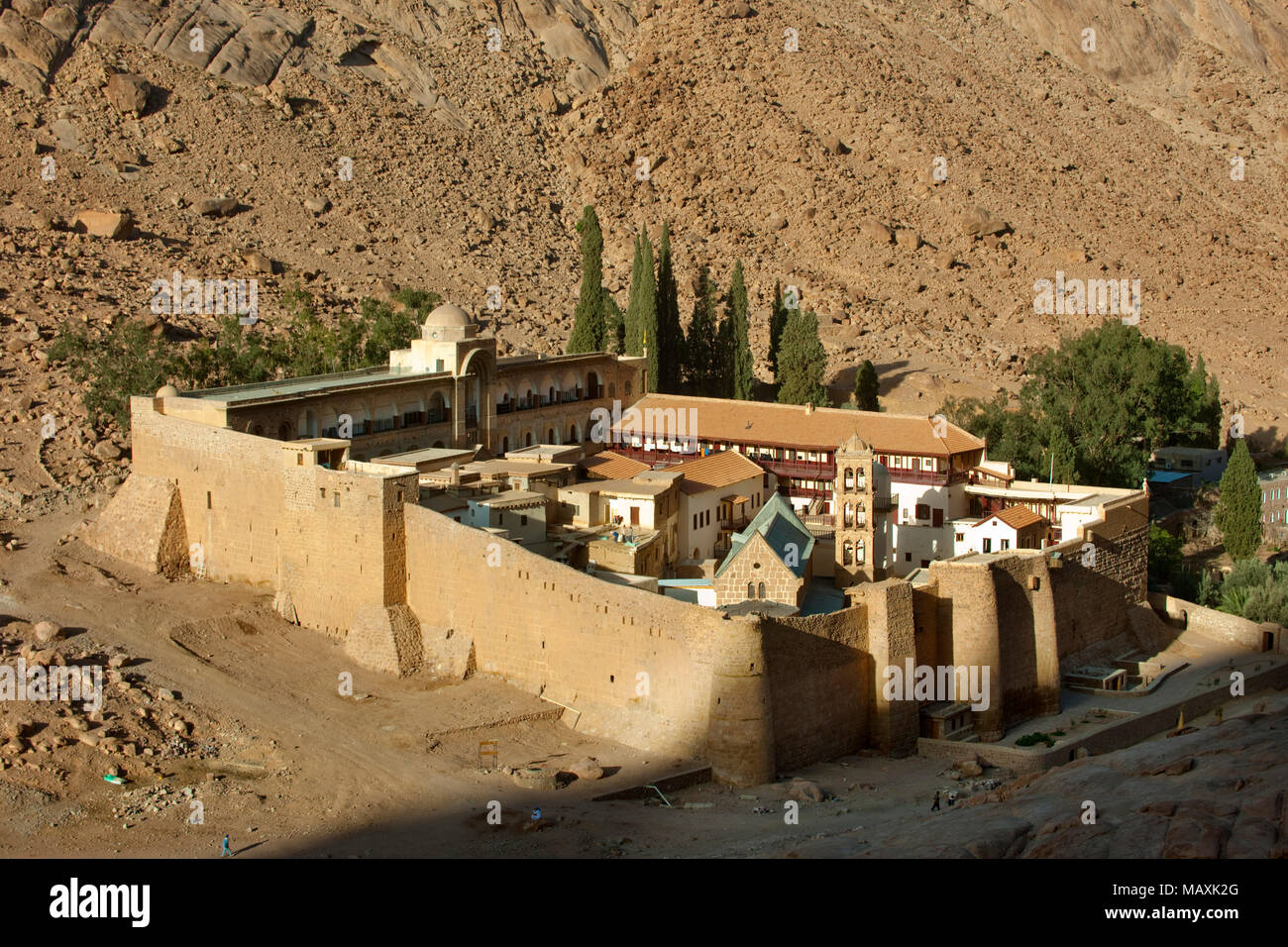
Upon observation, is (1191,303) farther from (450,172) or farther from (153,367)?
(153,367)

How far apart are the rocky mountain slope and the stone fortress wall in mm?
Result: 11732

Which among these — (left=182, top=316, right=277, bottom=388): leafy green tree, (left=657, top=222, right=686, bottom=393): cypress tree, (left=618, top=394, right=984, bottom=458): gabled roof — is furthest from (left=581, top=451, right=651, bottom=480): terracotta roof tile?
(left=182, top=316, right=277, bottom=388): leafy green tree

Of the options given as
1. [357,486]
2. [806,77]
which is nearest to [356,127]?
[806,77]

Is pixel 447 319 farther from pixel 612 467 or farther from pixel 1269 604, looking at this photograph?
pixel 1269 604

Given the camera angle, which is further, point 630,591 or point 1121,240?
point 1121,240

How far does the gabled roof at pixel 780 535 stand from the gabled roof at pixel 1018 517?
5883 millimetres

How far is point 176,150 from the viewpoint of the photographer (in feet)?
265

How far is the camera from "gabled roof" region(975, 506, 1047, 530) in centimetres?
4994

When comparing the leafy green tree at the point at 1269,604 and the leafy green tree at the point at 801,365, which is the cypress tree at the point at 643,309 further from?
the leafy green tree at the point at 1269,604

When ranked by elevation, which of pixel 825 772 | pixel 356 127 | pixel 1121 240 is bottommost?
pixel 825 772

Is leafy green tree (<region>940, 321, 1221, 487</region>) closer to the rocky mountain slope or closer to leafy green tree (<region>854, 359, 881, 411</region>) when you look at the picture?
leafy green tree (<region>854, 359, 881, 411</region>)

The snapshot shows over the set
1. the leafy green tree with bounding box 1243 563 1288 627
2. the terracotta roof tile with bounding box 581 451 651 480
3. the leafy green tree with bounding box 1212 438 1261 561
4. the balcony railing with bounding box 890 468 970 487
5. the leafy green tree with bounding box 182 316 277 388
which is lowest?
the leafy green tree with bounding box 1243 563 1288 627
